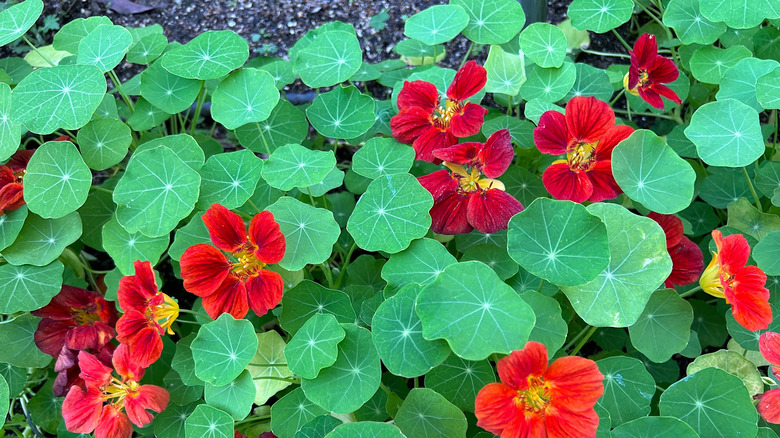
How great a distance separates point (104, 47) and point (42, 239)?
538 mm

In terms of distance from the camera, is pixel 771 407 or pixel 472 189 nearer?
pixel 771 407

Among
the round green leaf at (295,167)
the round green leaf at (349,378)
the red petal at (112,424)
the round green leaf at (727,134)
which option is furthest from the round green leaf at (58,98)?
the round green leaf at (727,134)

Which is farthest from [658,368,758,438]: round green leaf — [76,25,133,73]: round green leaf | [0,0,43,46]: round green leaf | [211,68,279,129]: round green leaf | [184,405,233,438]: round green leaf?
[0,0,43,46]: round green leaf

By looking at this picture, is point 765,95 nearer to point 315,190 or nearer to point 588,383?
point 588,383

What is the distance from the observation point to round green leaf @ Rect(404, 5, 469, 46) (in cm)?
169

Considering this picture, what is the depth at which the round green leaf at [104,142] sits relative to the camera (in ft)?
5.09

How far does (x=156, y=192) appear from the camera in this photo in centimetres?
137

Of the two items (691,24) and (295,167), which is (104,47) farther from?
(691,24)

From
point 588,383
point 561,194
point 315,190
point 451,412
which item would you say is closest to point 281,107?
point 315,190

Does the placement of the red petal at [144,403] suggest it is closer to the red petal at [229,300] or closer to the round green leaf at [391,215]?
the red petal at [229,300]

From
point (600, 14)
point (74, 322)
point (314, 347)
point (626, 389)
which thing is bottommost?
point (74, 322)

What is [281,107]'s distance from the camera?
1.67 m

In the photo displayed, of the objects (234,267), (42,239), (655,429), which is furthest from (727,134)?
(42,239)

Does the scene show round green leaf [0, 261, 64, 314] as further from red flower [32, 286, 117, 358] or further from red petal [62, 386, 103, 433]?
red petal [62, 386, 103, 433]
